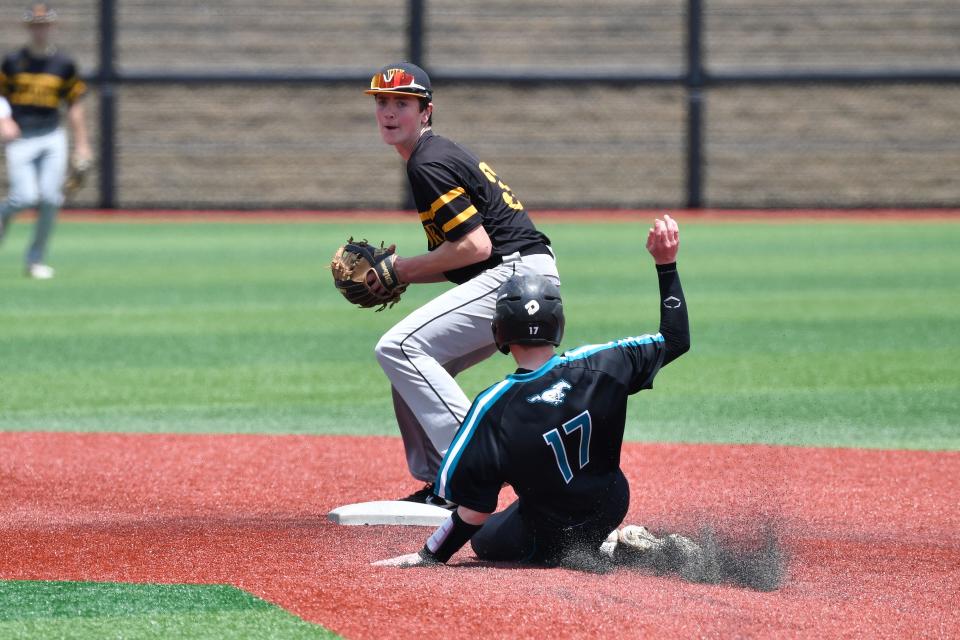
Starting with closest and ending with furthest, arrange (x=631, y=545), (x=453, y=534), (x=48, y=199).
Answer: (x=453, y=534) → (x=631, y=545) → (x=48, y=199)

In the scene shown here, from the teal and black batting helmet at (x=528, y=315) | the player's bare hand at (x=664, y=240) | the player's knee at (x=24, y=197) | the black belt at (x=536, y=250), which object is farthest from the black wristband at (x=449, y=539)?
the player's knee at (x=24, y=197)

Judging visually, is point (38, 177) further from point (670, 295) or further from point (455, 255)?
point (670, 295)

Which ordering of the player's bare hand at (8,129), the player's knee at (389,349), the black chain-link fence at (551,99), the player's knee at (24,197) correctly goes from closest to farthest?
the player's knee at (389,349)
the player's bare hand at (8,129)
the player's knee at (24,197)
the black chain-link fence at (551,99)

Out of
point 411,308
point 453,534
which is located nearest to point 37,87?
point 411,308

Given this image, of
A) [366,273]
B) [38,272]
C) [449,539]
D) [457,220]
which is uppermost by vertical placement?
[457,220]

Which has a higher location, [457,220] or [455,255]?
[457,220]

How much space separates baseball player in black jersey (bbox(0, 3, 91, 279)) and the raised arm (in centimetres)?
1032

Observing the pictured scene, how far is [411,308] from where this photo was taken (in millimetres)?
12289

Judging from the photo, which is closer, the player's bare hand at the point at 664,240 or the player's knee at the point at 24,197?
the player's bare hand at the point at 664,240

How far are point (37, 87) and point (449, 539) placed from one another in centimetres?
1067

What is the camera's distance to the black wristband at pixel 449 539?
462 cm

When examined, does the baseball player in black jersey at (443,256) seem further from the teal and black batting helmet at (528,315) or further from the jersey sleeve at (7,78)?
the jersey sleeve at (7,78)

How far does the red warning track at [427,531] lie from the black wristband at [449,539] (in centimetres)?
8

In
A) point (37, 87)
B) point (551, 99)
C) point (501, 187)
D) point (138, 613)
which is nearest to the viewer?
point (138, 613)
